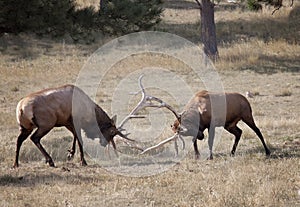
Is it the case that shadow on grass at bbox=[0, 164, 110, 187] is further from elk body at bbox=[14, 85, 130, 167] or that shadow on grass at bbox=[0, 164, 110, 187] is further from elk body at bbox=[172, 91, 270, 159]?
elk body at bbox=[172, 91, 270, 159]

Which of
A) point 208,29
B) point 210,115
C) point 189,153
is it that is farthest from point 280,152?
point 208,29

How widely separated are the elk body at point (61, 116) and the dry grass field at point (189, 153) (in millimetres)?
477

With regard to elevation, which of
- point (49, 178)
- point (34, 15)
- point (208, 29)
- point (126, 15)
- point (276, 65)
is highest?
point (34, 15)

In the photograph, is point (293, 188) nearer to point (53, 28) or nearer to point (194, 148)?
point (194, 148)

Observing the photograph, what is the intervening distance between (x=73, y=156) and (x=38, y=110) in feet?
3.98

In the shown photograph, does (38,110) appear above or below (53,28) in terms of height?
below

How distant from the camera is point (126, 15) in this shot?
12547mm

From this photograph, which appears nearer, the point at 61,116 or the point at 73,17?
the point at 61,116

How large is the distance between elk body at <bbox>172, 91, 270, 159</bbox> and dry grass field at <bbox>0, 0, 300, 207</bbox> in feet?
1.38

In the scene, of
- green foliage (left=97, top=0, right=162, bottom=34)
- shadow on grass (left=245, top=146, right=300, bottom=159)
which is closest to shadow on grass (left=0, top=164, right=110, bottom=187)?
shadow on grass (left=245, top=146, right=300, bottom=159)

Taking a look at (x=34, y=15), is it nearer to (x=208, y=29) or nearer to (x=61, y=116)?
(x=61, y=116)

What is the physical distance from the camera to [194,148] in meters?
10.6

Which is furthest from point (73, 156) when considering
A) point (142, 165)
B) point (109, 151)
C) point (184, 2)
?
point (184, 2)

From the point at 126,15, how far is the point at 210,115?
124 inches
